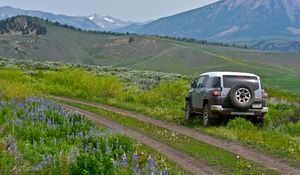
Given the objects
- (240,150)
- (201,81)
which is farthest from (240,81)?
(240,150)

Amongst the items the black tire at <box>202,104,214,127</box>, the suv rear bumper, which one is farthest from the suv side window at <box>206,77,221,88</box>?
the suv rear bumper

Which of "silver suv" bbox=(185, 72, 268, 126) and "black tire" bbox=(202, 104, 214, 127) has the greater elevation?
"silver suv" bbox=(185, 72, 268, 126)

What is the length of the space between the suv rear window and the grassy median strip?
311 centimetres

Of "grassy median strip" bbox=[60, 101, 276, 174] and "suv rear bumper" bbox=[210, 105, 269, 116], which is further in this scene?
"suv rear bumper" bbox=[210, 105, 269, 116]

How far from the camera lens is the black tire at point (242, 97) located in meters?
17.9

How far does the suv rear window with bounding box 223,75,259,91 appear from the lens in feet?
60.5

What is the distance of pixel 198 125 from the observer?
19609 millimetres

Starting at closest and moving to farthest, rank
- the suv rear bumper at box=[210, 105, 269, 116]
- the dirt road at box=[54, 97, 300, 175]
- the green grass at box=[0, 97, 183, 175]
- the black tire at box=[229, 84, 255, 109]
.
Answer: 1. the green grass at box=[0, 97, 183, 175]
2. the dirt road at box=[54, 97, 300, 175]
3. the black tire at box=[229, 84, 255, 109]
4. the suv rear bumper at box=[210, 105, 269, 116]

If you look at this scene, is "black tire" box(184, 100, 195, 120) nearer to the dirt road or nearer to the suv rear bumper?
the dirt road

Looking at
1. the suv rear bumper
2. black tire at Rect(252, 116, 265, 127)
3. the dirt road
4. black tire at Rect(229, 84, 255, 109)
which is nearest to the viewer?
the dirt road

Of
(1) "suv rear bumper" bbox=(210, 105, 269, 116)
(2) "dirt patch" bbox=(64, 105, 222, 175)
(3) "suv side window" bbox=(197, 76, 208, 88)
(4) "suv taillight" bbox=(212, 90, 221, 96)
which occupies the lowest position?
(2) "dirt patch" bbox=(64, 105, 222, 175)

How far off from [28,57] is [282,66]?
95.1 metres

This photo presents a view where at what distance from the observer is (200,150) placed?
13266 millimetres

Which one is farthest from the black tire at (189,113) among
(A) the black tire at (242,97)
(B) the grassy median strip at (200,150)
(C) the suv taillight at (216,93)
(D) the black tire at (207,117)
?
(A) the black tire at (242,97)
